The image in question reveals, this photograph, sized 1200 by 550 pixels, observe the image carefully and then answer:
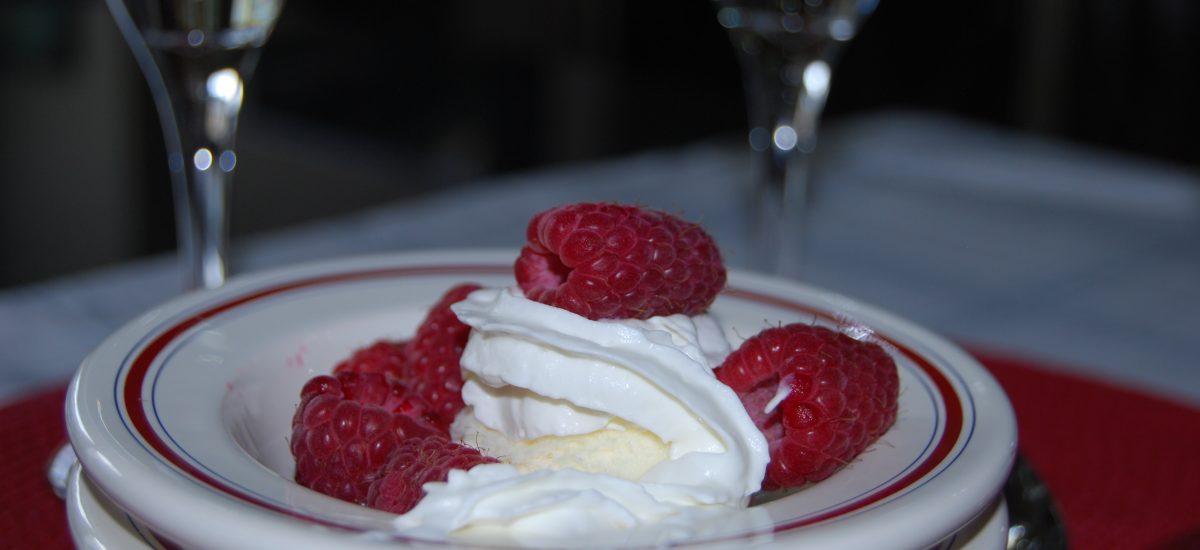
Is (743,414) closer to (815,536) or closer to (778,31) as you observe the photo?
(815,536)

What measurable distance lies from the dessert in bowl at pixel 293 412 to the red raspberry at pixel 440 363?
2.7 inches

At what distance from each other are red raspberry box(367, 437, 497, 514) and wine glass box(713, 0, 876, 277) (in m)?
0.64

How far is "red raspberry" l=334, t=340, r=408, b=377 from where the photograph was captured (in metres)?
0.70

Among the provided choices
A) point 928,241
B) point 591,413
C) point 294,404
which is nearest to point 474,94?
point 928,241

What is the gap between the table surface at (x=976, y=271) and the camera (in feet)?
2.42

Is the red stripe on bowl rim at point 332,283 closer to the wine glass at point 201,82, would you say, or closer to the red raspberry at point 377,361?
the red raspberry at point 377,361

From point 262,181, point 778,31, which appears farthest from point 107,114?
point 778,31

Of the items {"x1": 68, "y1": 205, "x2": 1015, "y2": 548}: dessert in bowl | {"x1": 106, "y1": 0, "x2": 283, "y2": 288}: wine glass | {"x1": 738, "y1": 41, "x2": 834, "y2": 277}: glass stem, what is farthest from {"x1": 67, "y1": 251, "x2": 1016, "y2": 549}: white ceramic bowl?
{"x1": 738, "y1": 41, "x2": 834, "y2": 277}: glass stem

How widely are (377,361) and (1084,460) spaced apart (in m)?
0.47

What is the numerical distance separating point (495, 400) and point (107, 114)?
7.40ft

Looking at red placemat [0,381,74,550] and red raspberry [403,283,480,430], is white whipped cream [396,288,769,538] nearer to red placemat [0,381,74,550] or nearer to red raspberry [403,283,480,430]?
red raspberry [403,283,480,430]

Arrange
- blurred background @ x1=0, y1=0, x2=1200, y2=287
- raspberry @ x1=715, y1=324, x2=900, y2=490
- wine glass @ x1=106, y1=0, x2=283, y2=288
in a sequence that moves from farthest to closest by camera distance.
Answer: blurred background @ x1=0, y1=0, x2=1200, y2=287
wine glass @ x1=106, y1=0, x2=283, y2=288
raspberry @ x1=715, y1=324, x2=900, y2=490

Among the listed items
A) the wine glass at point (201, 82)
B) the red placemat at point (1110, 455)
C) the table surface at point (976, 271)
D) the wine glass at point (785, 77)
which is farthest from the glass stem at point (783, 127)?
the wine glass at point (201, 82)

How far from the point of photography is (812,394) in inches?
22.7
